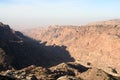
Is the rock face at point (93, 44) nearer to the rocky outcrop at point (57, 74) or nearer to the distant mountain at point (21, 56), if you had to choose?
the distant mountain at point (21, 56)

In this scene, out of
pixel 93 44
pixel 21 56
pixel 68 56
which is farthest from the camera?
pixel 93 44

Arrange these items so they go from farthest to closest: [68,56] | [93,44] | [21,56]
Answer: [93,44] → [68,56] → [21,56]

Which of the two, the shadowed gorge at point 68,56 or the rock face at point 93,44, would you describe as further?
the rock face at point 93,44

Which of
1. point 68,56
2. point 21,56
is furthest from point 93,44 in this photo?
point 21,56

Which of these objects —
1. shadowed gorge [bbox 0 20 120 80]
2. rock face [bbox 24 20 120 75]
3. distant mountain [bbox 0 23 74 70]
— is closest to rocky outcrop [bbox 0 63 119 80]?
shadowed gorge [bbox 0 20 120 80]

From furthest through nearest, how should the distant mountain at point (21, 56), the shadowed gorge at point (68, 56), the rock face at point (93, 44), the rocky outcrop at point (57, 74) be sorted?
1. the rock face at point (93, 44)
2. the distant mountain at point (21, 56)
3. the shadowed gorge at point (68, 56)
4. the rocky outcrop at point (57, 74)

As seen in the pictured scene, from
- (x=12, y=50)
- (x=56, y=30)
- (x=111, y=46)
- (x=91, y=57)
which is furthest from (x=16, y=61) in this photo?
(x=56, y=30)

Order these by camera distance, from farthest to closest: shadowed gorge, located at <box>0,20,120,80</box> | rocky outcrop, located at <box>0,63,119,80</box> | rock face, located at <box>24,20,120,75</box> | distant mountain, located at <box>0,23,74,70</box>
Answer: rock face, located at <box>24,20,120,75</box>, distant mountain, located at <box>0,23,74,70</box>, shadowed gorge, located at <box>0,20,120,80</box>, rocky outcrop, located at <box>0,63,119,80</box>

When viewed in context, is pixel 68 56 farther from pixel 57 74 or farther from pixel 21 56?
pixel 57 74

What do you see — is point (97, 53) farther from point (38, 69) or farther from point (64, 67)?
point (38, 69)

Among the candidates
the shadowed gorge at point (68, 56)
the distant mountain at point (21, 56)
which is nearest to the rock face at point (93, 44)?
the shadowed gorge at point (68, 56)

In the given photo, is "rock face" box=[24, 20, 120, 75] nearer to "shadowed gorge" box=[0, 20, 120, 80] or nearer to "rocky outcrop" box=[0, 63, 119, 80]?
"shadowed gorge" box=[0, 20, 120, 80]

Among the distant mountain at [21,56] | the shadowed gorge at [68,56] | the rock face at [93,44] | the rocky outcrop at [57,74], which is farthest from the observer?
the rock face at [93,44]
